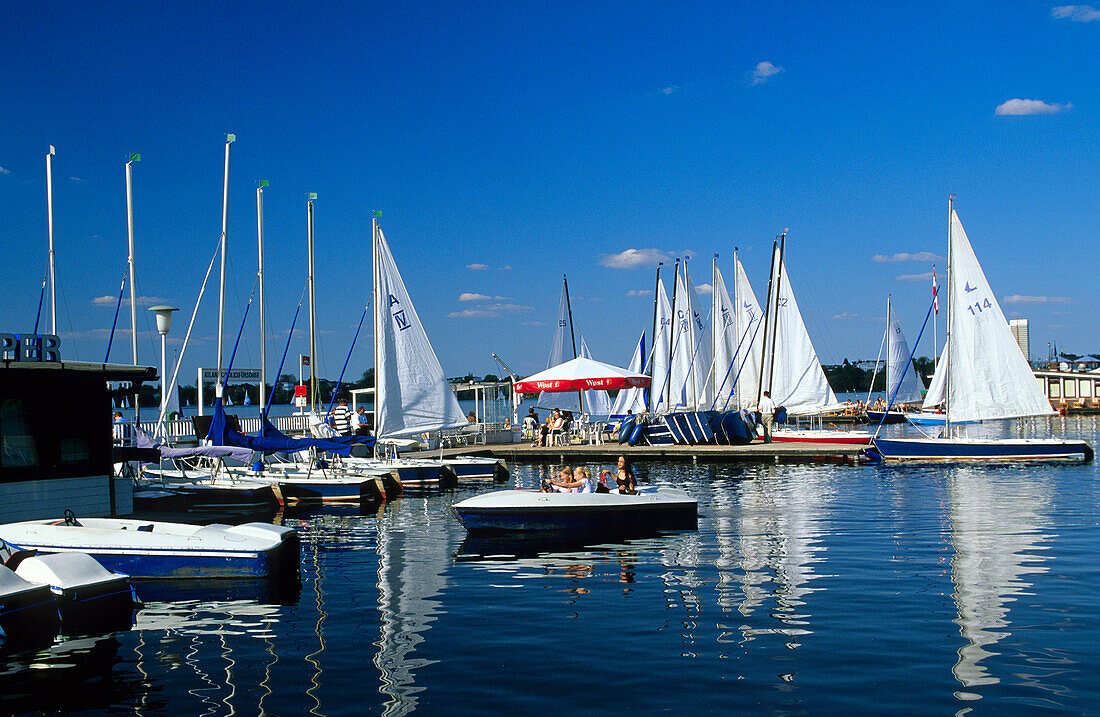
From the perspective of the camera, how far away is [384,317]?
95.5 feet

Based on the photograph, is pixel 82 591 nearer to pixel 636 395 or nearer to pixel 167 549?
pixel 167 549

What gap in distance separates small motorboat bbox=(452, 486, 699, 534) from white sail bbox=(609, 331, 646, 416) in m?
31.7

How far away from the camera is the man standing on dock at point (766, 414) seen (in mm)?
42562

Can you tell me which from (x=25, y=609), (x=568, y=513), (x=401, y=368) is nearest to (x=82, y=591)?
(x=25, y=609)

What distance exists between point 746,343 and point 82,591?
40381 mm

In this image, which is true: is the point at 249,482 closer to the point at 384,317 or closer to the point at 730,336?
the point at 384,317

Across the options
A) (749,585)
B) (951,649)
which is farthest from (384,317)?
(951,649)

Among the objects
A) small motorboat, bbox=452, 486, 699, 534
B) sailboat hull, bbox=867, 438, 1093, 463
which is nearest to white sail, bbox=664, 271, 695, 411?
sailboat hull, bbox=867, 438, 1093, 463

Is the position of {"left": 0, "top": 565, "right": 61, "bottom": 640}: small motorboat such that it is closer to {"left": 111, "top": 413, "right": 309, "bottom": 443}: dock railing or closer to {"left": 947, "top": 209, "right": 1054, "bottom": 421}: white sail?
{"left": 111, "top": 413, "right": 309, "bottom": 443}: dock railing

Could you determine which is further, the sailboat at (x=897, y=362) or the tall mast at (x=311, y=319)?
the sailboat at (x=897, y=362)

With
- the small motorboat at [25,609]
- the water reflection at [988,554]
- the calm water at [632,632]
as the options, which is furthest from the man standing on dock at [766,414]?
the small motorboat at [25,609]

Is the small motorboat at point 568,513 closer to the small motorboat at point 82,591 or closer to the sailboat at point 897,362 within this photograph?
the small motorboat at point 82,591

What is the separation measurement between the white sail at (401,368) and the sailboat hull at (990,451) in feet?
58.2

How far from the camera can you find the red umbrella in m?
38.7
